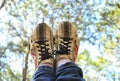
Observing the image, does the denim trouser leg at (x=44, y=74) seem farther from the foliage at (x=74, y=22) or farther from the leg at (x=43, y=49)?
the foliage at (x=74, y=22)

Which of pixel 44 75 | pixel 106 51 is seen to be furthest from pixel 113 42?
pixel 44 75

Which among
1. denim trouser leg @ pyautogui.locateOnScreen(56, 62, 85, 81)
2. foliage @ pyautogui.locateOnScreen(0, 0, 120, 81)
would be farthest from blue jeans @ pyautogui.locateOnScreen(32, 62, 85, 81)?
foliage @ pyautogui.locateOnScreen(0, 0, 120, 81)

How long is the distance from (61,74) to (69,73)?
0.05m

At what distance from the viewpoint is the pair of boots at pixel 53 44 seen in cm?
191

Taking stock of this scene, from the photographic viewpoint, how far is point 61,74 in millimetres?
1606

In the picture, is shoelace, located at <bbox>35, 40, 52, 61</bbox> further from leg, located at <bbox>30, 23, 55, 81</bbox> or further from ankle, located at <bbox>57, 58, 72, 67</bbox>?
ankle, located at <bbox>57, 58, 72, 67</bbox>

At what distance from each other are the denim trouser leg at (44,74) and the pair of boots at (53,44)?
0.12m

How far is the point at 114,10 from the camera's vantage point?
5.68 metres

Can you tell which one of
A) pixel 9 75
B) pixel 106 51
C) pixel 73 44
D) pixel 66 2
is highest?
pixel 66 2

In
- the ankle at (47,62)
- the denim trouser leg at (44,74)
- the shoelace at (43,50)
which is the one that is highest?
the shoelace at (43,50)

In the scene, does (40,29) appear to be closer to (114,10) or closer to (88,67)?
(114,10)

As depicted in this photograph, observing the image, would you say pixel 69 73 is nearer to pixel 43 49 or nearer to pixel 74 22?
pixel 43 49

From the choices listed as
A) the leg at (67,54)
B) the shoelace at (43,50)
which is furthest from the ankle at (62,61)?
the shoelace at (43,50)

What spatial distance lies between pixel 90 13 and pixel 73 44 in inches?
151
